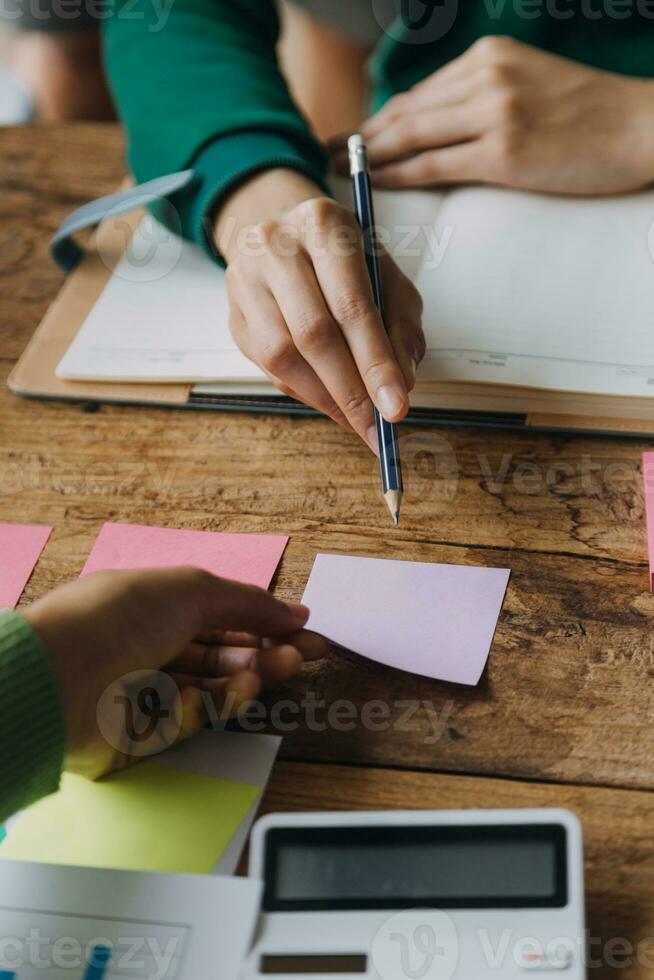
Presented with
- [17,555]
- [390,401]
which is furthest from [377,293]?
[17,555]

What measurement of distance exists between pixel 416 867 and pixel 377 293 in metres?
0.40

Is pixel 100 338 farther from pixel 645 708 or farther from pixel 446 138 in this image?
pixel 645 708

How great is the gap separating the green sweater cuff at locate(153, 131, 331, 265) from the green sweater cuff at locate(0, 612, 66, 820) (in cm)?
47

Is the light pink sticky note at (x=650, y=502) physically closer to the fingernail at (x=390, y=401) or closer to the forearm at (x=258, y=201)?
the fingernail at (x=390, y=401)

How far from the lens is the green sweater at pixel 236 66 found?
0.91 metres

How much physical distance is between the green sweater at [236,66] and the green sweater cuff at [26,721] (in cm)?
49

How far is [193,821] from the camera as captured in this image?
20.7 inches

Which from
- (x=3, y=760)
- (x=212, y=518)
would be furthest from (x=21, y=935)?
(x=212, y=518)

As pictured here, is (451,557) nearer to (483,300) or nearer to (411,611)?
(411,611)

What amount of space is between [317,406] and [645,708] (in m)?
0.31

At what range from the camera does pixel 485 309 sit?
0.79m

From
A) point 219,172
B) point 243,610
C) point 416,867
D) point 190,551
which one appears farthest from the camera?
point 219,172

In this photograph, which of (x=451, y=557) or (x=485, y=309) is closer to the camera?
(x=451, y=557)

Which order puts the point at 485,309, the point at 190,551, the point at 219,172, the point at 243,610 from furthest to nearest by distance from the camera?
1. the point at 219,172
2. the point at 485,309
3. the point at 190,551
4. the point at 243,610
